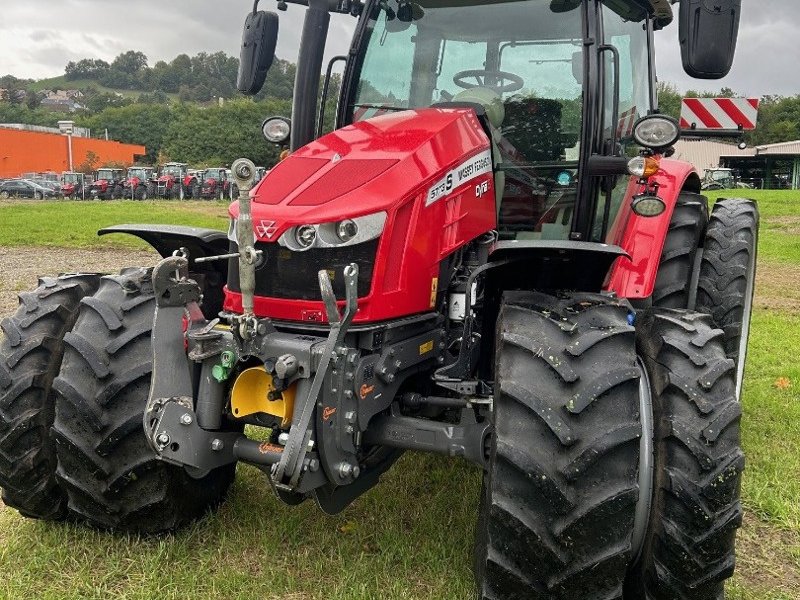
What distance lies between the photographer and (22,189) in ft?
132

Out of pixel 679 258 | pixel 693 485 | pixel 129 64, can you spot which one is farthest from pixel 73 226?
pixel 129 64

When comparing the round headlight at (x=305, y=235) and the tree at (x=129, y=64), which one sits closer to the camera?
the round headlight at (x=305, y=235)

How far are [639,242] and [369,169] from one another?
1.71 metres

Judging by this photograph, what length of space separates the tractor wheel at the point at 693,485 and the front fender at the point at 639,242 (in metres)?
0.80

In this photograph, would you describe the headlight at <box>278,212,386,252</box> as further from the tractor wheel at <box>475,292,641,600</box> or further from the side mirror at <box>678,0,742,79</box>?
the side mirror at <box>678,0,742,79</box>

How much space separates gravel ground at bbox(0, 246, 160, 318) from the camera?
10148 millimetres

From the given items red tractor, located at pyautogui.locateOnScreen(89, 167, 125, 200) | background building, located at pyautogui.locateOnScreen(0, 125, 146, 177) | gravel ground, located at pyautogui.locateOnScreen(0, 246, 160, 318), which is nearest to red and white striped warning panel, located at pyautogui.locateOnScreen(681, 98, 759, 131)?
gravel ground, located at pyautogui.locateOnScreen(0, 246, 160, 318)

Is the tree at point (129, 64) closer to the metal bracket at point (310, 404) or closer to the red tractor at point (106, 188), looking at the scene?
the red tractor at point (106, 188)

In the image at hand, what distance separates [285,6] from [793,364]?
16.4 ft

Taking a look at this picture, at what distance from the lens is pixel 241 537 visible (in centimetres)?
338

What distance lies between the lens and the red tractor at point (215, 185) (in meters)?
37.8

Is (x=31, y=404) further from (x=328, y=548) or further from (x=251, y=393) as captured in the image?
(x=328, y=548)

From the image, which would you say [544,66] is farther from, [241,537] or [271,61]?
[241,537]

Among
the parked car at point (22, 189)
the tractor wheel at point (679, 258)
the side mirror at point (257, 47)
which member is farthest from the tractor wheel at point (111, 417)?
the parked car at point (22, 189)
